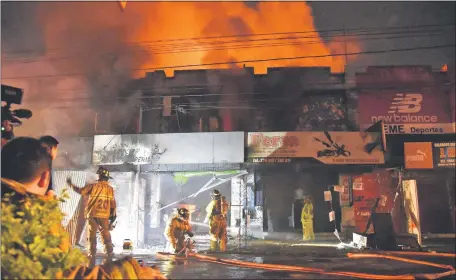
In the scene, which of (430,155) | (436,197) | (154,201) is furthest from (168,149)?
(436,197)

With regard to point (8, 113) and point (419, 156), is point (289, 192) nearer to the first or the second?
point (419, 156)

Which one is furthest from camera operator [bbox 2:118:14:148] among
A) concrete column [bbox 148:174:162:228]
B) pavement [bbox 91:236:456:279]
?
concrete column [bbox 148:174:162:228]

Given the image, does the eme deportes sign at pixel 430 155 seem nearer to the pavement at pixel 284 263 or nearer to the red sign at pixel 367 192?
the red sign at pixel 367 192

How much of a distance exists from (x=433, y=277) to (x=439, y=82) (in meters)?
9.92

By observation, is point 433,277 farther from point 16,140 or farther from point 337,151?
point 16,140

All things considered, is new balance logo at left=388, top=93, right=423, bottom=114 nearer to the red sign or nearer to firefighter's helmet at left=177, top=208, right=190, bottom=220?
the red sign

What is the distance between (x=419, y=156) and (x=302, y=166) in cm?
363

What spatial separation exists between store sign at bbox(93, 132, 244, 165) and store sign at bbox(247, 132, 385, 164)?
2.10ft

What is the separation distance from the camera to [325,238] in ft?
37.8

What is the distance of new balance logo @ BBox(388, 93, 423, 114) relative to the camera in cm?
1248

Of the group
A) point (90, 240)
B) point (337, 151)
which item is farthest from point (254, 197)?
point (90, 240)

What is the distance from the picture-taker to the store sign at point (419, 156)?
10.3 meters

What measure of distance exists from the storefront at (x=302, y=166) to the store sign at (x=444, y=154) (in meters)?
1.92

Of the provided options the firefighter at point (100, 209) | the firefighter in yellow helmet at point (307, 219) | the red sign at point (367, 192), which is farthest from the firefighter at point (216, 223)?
the red sign at point (367, 192)
